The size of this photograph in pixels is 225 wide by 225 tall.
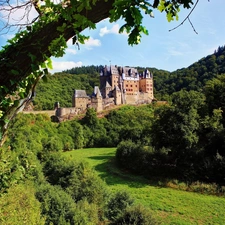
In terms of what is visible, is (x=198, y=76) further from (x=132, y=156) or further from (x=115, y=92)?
(x=132, y=156)

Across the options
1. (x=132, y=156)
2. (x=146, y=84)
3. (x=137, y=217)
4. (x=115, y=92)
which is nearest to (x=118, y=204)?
(x=137, y=217)

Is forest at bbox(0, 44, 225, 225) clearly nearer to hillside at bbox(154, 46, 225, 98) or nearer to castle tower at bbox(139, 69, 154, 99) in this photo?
castle tower at bbox(139, 69, 154, 99)

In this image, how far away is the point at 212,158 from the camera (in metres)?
19.8

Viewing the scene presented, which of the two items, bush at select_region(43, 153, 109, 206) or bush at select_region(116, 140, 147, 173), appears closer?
bush at select_region(43, 153, 109, 206)

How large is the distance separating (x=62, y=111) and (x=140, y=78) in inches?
1101

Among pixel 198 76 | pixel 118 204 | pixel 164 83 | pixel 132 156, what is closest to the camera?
pixel 118 204

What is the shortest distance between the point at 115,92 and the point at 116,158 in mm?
25908

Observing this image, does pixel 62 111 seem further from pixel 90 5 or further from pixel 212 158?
pixel 90 5

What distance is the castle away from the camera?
151ft

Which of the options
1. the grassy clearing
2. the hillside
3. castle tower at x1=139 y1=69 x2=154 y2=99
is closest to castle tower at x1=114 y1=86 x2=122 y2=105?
castle tower at x1=139 y1=69 x2=154 y2=99

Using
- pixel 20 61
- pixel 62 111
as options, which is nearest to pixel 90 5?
pixel 20 61

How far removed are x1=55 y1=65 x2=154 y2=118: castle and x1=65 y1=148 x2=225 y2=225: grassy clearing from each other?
2352 centimetres

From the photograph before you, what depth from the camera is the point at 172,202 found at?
15266mm

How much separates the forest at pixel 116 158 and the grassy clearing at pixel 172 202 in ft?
5.43
